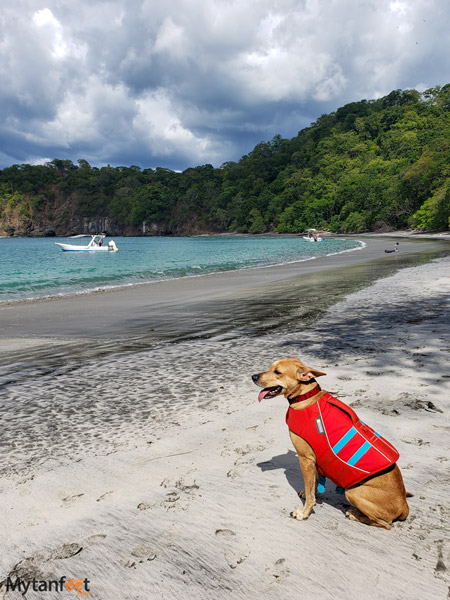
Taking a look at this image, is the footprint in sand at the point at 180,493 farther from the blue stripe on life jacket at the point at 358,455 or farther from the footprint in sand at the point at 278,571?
the blue stripe on life jacket at the point at 358,455

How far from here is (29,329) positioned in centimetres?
1059

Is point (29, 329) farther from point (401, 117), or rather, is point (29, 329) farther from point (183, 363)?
point (401, 117)

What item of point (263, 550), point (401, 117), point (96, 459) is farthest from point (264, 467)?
point (401, 117)

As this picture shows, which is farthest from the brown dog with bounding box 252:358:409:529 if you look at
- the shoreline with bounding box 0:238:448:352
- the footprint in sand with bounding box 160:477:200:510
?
the shoreline with bounding box 0:238:448:352

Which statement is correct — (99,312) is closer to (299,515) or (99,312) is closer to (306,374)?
(306,374)

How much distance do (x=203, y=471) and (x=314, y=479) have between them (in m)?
1.05

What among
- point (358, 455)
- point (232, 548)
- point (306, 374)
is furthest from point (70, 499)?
point (358, 455)

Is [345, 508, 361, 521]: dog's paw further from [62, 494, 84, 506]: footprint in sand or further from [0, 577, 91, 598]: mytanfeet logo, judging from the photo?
[62, 494, 84, 506]: footprint in sand

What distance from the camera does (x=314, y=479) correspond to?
115 inches

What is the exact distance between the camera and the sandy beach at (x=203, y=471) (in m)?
2.39

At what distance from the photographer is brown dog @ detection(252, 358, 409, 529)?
8.83 feet

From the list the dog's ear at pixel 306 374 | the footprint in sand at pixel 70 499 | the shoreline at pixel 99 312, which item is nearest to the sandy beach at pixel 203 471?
the footprint in sand at pixel 70 499

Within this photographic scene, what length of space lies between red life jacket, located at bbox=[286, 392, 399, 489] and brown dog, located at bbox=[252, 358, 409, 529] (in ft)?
0.17

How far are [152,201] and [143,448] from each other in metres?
201
